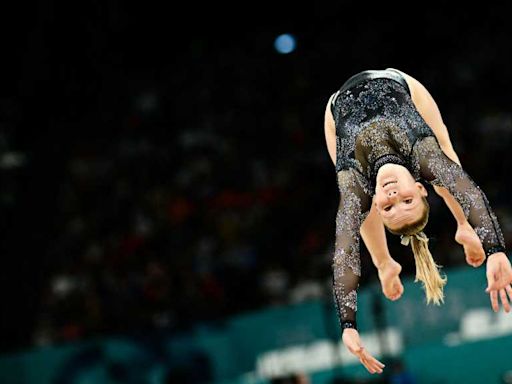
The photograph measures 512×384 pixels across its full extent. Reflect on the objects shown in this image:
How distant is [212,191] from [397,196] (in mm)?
7597

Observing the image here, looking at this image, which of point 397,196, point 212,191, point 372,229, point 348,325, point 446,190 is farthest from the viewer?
point 212,191

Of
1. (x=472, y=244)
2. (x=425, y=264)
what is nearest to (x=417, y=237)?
(x=425, y=264)

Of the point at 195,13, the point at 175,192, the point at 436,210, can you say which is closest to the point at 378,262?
the point at 436,210

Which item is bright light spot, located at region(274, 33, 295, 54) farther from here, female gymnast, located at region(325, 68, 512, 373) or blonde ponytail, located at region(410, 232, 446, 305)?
blonde ponytail, located at region(410, 232, 446, 305)

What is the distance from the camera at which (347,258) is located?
4.68 meters

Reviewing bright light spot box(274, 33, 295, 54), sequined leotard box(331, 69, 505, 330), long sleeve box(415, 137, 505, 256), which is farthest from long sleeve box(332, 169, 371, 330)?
bright light spot box(274, 33, 295, 54)

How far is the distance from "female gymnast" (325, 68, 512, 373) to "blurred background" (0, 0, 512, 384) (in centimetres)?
368

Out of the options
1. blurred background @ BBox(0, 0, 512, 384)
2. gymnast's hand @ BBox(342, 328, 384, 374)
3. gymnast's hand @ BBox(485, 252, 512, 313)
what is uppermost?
blurred background @ BBox(0, 0, 512, 384)

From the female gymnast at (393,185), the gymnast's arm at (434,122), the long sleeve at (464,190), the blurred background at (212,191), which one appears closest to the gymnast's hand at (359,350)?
the female gymnast at (393,185)

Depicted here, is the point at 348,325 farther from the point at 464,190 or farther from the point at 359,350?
the point at 464,190

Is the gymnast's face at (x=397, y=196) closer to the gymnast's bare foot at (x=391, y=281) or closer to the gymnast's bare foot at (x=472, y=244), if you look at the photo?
the gymnast's bare foot at (x=472, y=244)

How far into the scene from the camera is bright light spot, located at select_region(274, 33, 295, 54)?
1319 cm

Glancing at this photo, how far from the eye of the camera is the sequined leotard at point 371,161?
15.0 ft

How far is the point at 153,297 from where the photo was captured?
1108cm
